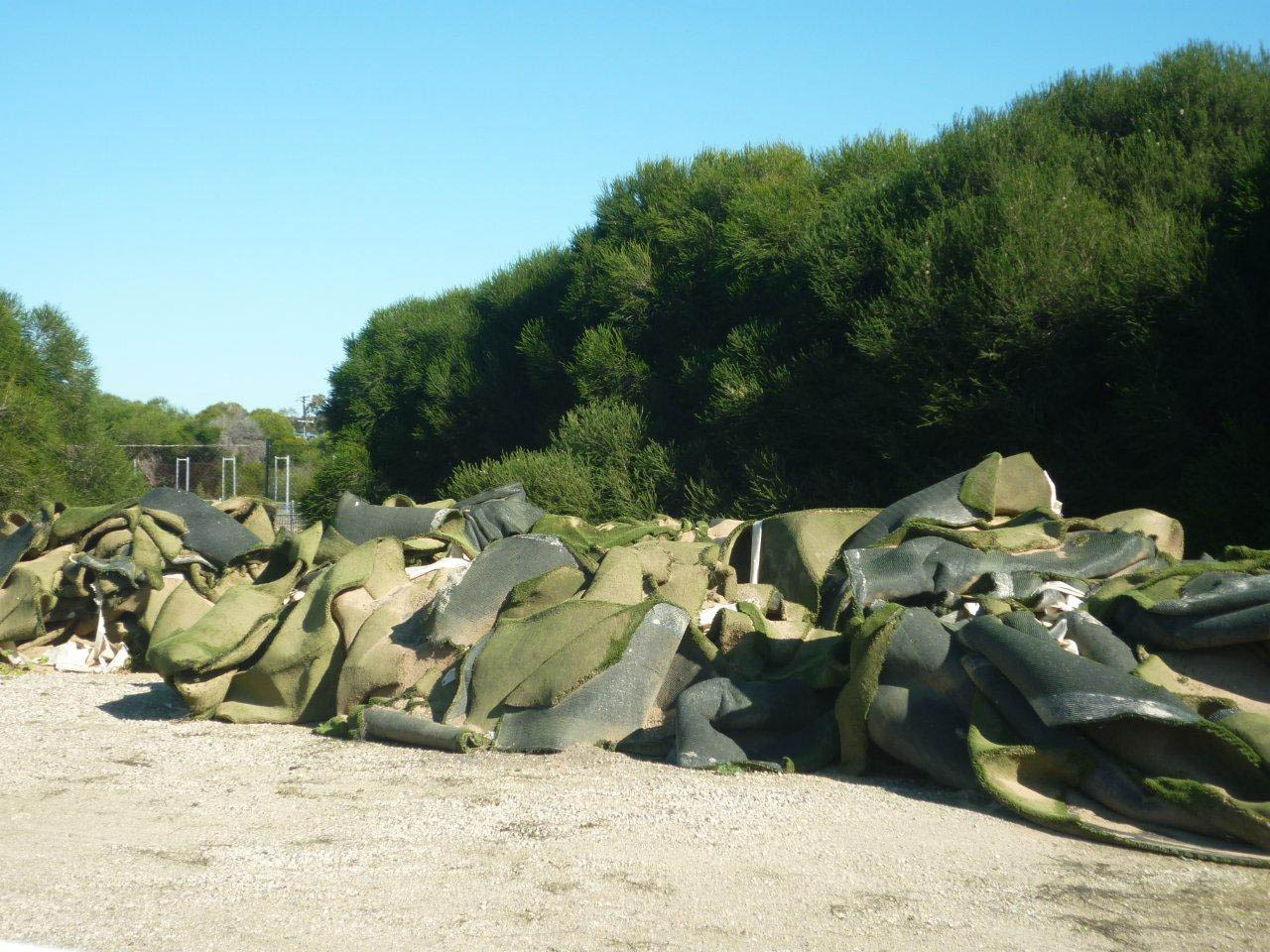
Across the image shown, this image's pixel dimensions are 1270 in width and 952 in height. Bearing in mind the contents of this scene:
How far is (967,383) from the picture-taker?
1351 cm

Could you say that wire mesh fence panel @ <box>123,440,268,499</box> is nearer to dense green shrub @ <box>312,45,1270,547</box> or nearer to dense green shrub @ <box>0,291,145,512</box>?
dense green shrub @ <box>0,291,145,512</box>

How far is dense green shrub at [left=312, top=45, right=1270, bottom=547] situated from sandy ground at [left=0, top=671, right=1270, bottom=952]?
328 inches

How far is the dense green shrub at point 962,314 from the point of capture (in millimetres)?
12016

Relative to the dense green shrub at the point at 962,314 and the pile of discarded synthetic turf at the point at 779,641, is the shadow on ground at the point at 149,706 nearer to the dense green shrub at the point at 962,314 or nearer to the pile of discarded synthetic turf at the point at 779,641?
the pile of discarded synthetic turf at the point at 779,641

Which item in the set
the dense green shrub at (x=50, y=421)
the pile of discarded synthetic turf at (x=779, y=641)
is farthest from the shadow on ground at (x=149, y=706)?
the dense green shrub at (x=50, y=421)

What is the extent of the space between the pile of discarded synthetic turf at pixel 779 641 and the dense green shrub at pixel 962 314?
5.12 m

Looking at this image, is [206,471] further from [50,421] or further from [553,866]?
[553,866]

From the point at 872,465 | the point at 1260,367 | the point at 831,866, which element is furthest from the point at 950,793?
the point at 872,465

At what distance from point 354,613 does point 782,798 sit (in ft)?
10.1

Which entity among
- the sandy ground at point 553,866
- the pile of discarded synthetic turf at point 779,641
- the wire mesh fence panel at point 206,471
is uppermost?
the wire mesh fence panel at point 206,471

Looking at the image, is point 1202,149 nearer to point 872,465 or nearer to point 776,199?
point 872,465

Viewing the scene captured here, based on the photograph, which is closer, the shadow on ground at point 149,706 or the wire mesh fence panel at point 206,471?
the shadow on ground at point 149,706

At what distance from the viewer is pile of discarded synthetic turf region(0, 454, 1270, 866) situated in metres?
4.30

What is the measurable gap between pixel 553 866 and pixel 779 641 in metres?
2.29
